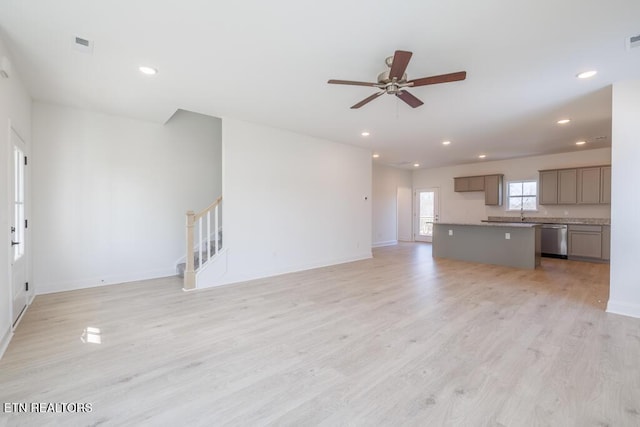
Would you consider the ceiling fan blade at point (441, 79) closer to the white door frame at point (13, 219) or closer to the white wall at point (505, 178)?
the white door frame at point (13, 219)

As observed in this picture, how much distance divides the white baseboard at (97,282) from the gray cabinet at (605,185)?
9.21m

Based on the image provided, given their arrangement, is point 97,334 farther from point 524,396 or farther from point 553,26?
point 553,26

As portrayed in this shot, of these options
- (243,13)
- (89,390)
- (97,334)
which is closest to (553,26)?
(243,13)

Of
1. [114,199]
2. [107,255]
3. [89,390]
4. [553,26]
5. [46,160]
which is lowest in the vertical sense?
[89,390]

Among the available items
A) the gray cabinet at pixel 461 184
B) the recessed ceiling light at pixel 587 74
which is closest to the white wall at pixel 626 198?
the recessed ceiling light at pixel 587 74

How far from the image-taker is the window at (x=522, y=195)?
25.8 feet

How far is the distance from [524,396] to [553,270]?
16.6 feet

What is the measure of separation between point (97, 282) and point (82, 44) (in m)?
3.46

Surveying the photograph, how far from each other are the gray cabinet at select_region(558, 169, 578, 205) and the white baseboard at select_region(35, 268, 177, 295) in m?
8.91

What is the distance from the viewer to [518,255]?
5980 mm

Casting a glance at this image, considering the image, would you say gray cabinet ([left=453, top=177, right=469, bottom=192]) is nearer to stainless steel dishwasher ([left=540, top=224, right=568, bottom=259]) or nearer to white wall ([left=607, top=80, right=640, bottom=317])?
stainless steel dishwasher ([left=540, top=224, right=568, bottom=259])

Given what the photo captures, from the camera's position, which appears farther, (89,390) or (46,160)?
(46,160)

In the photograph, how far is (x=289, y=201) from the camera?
5.54 m

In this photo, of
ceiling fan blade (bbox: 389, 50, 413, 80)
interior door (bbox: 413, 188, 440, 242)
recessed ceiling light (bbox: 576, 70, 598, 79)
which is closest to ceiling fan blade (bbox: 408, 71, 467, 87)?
ceiling fan blade (bbox: 389, 50, 413, 80)
